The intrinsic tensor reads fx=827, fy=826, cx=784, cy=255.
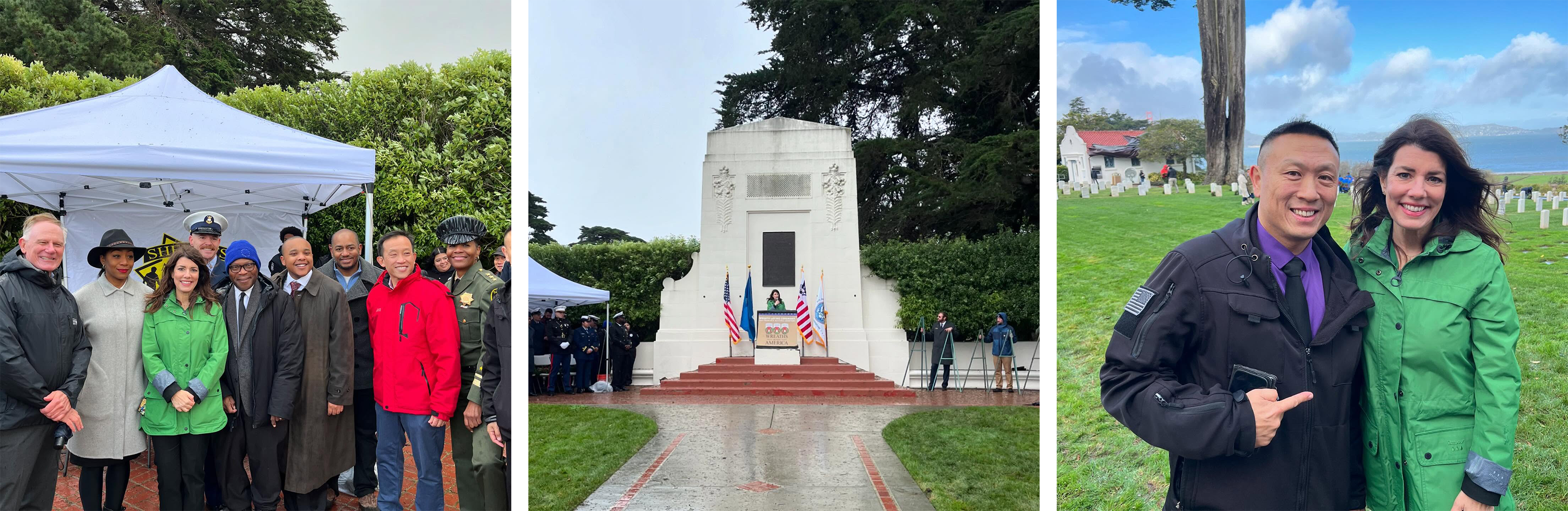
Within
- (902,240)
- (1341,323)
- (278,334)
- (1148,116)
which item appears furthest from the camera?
(902,240)

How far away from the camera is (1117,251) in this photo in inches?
141

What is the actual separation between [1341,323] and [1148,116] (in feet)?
3.91

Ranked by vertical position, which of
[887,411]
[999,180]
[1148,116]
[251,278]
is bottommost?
[887,411]

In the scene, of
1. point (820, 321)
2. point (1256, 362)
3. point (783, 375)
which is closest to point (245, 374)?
point (1256, 362)

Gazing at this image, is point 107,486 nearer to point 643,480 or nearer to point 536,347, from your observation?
point 643,480

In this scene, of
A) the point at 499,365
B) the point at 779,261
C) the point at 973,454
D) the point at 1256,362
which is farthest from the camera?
the point at 779,261

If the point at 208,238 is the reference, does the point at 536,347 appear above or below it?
below

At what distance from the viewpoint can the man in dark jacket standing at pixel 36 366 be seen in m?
3.16

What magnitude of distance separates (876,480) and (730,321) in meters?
6.54

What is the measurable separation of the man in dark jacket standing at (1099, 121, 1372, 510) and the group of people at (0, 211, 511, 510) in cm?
235

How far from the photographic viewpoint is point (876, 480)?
5.11 m

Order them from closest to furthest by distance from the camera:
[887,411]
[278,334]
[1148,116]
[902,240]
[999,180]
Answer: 1. [1148,116]
2. [278,334]
3. [887,411]
4. [999,180]
5. [902,240]

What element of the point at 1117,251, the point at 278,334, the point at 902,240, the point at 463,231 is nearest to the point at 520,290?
the point at 463,231

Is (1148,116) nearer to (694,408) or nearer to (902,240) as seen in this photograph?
(694,408)
